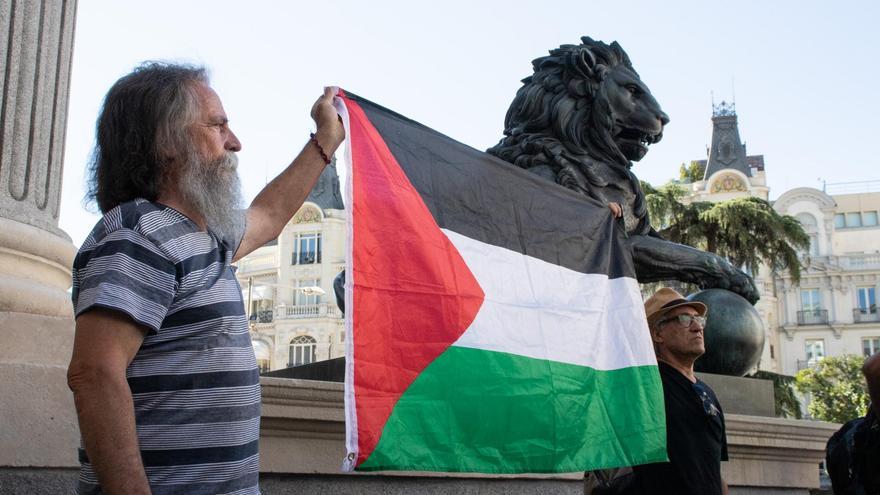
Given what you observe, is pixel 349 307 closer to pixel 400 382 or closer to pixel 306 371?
pixel 400 382

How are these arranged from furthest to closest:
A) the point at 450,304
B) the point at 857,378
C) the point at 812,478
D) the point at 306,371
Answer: the point at 857,378 < the point at 812,478 < the point at 306,371 < the point at 450,304

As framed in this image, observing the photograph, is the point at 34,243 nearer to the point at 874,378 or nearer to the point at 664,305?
the point at 664,305

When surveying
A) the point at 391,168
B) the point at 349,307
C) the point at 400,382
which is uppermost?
the point at 391,168

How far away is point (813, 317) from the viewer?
216 ft

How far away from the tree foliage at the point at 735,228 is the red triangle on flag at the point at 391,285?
80.6 ft

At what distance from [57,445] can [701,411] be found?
95.0 inches

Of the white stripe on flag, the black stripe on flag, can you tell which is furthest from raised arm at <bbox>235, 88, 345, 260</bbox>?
the white stripe on flag

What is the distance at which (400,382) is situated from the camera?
3.19m

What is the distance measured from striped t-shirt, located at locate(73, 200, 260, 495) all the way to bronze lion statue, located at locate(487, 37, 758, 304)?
359 cm

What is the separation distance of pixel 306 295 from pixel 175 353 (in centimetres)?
6245

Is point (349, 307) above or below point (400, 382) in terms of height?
above

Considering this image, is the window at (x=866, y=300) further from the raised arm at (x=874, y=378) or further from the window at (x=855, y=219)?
the raised arm at (x=874, y=378)

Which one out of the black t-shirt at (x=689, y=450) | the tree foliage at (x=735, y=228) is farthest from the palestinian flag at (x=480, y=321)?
the tree foliage at (x=735, y=228)

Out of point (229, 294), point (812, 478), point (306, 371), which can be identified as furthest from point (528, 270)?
point (812, 478)
